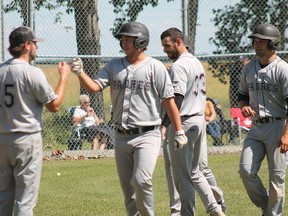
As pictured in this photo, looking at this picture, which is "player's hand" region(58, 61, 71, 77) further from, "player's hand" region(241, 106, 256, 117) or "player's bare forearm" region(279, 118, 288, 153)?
"player's bare forearm" region(279, 118, 288, 153)

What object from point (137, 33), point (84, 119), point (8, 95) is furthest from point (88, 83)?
point (84, 119)

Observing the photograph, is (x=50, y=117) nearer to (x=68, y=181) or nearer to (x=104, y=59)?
(x=104, y=59)

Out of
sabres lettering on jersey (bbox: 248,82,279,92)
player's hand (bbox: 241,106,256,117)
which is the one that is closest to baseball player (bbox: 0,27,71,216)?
player's hand (bbox: 241,106,256,117)

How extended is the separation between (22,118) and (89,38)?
983 cm

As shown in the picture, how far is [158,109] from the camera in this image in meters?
8.48

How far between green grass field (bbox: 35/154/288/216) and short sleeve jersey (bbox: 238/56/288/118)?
1496 millimetres

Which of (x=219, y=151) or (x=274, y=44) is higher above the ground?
(x=274, y=44)

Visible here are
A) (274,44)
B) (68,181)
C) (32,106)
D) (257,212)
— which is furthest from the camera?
(68,181)

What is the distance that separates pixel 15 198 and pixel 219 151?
10498 mm

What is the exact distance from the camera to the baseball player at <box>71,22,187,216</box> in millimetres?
8281

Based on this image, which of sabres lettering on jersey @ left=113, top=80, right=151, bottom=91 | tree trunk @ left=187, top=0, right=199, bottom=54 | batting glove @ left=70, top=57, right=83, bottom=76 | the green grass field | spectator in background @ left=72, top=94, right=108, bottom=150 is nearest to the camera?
batting glove @ left=70, top=57, right=83, bottom=76

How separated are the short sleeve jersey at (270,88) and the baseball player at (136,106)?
3.72ft

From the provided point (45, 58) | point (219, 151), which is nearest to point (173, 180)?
point (45, 58)

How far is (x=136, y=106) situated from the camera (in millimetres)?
8328
